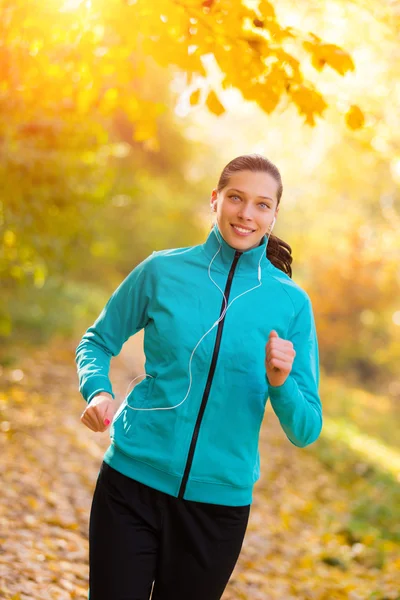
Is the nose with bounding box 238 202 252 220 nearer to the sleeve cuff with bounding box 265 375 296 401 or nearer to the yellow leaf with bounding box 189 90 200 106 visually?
the sleeve cuff with bounding box 265 375 296 401

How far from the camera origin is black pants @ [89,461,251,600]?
237 centimetres

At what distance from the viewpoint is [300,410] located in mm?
2383

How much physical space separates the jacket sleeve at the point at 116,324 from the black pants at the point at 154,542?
0.38 meters

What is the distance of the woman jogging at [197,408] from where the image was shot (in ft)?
7.85

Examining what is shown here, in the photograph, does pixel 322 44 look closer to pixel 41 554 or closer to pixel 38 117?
pixel 41 554

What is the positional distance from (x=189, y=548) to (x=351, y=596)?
11.6 ft

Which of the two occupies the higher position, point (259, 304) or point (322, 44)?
point (322, 44)

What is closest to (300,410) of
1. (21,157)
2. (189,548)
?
(189,548)

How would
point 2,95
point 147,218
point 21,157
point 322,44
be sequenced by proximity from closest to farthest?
point 322,44, point 2,95, point 21,157, point 147,218

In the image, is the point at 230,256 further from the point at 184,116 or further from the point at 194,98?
the point at 184,116

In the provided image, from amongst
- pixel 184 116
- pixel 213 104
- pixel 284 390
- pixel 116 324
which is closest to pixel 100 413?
pixel 116 324

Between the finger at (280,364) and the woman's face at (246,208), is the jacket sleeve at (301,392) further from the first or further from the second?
the woman's face at (246,208)

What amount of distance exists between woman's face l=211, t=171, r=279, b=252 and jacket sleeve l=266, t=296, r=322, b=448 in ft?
1.06

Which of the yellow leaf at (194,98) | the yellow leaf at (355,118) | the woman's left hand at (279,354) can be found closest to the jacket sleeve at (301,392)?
the woman's left hand at (279,354)
